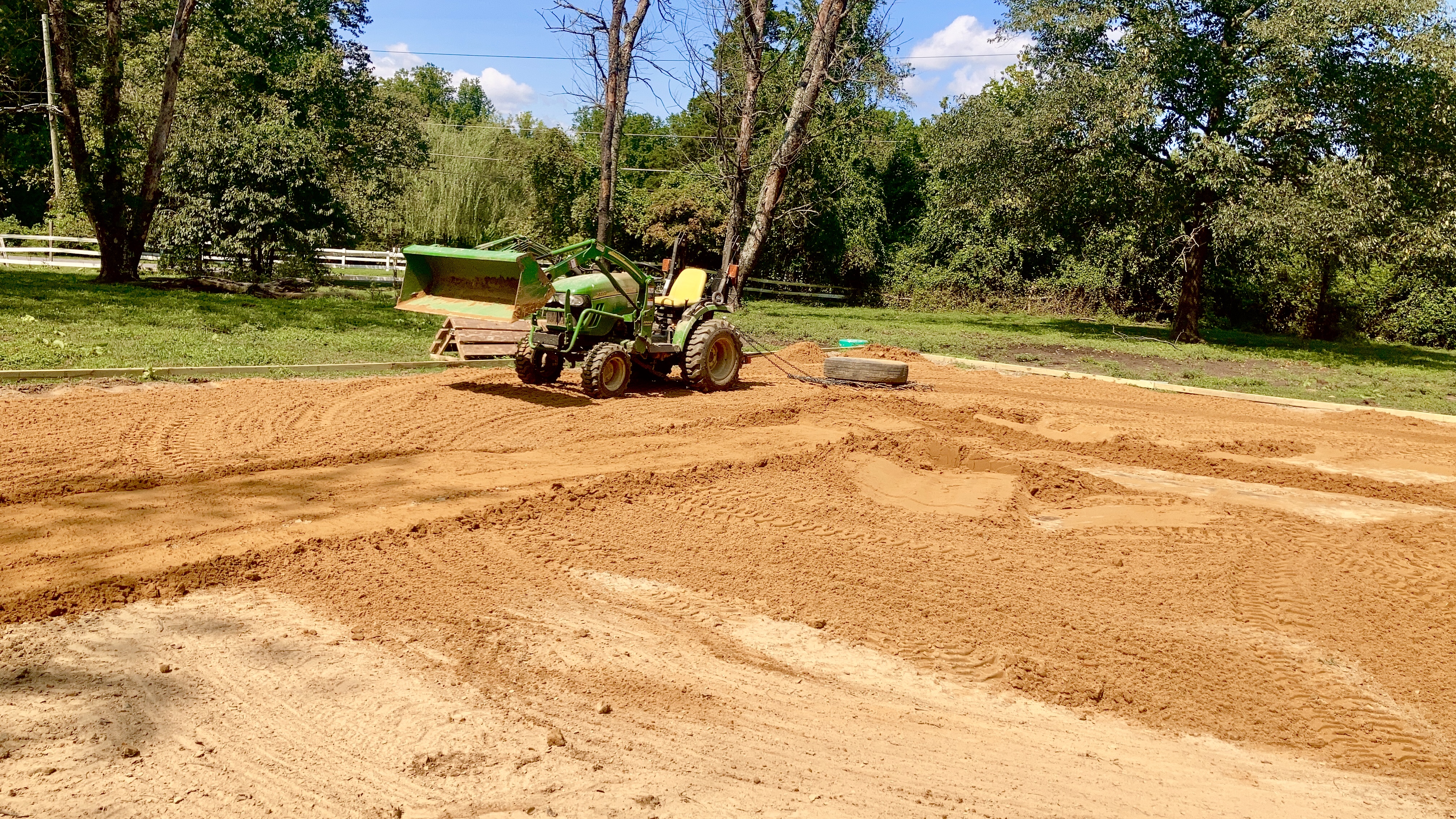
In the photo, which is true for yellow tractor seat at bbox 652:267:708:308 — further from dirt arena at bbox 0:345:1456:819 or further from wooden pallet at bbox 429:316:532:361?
dirt arena at bbox 0:345:1456:819

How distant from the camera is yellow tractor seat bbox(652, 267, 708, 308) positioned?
Answer: 12.7 meters

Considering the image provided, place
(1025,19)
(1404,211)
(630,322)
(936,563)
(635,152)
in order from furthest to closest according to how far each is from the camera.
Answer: (635,152)
(1025,19)
(1404,211)
(630,322)
(936,563)

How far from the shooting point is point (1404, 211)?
65.7 ft

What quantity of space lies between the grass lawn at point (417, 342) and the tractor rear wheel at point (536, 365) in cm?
244

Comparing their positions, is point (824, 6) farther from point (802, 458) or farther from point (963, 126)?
point (802, 458)

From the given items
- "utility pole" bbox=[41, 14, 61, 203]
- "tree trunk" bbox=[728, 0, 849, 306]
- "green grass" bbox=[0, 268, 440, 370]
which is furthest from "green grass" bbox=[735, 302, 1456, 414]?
"utility pole" bbox=[41, 14, 61, 203]

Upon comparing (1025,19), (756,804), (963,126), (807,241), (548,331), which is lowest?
(756,804)

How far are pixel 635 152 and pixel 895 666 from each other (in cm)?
6901

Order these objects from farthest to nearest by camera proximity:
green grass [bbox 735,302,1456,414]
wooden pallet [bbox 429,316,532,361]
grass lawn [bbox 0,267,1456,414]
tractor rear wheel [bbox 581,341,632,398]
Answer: green grass [bbox 735,302,1456,414] < wooden pallet [bbox 429,316,532,361] < grass lawn [bbox 0,267,1456,414] < tractor rear wheel [bbox 581,341,632,398]

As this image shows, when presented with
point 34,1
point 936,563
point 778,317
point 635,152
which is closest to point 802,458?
point 936,563

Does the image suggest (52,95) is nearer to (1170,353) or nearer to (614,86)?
(614,86)

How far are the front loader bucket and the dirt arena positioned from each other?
4.61 feet

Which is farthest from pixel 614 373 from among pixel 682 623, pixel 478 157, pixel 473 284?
pixel 478 157

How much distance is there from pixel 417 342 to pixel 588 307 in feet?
17.1
